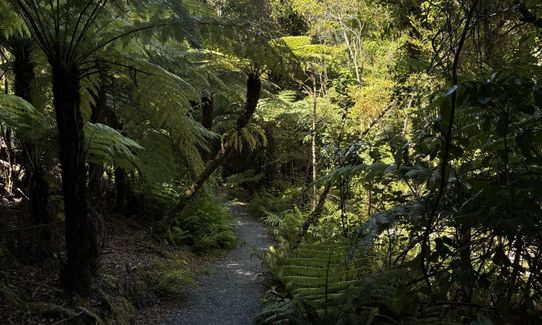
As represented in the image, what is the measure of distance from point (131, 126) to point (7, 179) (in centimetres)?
162

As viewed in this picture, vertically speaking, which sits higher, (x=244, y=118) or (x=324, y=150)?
(x=244, y=118)

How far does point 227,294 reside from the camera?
450 cm

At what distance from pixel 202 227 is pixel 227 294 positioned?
92.9 inches

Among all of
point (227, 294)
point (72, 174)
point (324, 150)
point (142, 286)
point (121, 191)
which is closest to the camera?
point (72, 174)

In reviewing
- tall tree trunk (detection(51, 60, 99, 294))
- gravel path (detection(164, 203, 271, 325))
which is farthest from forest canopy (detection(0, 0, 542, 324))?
gravel path (detection(164, 203, 271, 325))

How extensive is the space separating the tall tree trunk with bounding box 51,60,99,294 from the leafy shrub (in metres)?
2.95

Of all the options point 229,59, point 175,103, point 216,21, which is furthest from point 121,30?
point 229,59

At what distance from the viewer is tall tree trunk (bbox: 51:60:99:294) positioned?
9.10ft

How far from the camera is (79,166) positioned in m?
2.88

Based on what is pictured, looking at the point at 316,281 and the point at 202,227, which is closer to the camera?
the point at 316,281

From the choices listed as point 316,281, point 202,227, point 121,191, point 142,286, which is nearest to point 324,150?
point 316,281

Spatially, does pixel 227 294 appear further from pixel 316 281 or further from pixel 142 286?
pixel 316 281

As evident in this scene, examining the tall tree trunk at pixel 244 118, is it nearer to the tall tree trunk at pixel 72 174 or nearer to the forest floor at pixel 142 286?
the forest floor at pixel 142 286

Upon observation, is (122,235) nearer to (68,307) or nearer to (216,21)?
(68,307)
